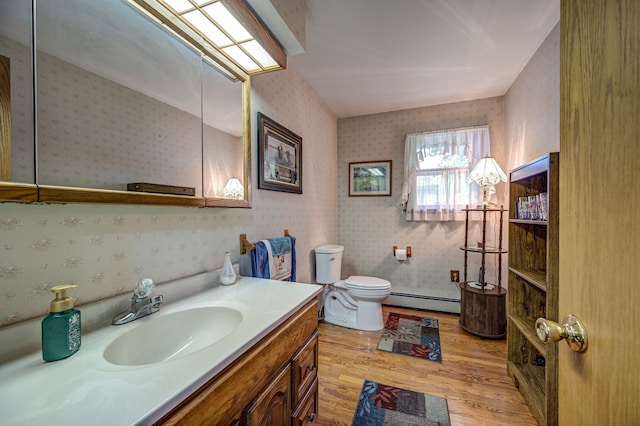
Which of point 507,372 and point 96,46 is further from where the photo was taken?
point 507,372

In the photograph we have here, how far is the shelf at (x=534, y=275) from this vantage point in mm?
1387

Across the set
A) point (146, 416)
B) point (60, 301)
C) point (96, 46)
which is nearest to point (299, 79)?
point (96, 46)

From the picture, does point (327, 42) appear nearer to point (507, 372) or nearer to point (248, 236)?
point (248, 236)

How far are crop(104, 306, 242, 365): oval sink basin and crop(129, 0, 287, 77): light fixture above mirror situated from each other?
116 cm

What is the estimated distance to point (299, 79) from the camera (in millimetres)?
2227

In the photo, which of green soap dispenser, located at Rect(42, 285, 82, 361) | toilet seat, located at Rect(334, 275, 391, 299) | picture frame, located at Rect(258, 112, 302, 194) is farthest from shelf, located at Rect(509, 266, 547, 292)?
green soap dispenser, located at Rect(42, 285, 82, 361)

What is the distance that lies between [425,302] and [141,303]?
9.18 feet

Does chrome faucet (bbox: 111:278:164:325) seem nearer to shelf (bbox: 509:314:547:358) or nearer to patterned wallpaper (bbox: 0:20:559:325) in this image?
patterned wallpaper (bbox: 0:20:559:325)

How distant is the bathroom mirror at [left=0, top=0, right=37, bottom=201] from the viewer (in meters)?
0.62

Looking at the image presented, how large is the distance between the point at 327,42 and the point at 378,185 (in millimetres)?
1714

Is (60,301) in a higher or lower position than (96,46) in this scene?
lower

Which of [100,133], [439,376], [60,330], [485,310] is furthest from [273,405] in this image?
[485,310]

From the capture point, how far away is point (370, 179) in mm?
3129

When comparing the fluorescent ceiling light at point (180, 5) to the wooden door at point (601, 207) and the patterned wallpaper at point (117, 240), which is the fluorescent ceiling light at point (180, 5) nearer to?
the patterned wallpaper at point (117, 240)
